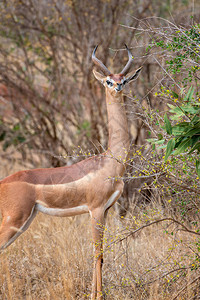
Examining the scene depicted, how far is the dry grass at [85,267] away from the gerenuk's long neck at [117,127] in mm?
582

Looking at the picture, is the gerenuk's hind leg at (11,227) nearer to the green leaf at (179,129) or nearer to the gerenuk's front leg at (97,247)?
the gerenuk's front leg at (97,247)

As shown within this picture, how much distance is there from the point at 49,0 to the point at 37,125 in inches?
78.8

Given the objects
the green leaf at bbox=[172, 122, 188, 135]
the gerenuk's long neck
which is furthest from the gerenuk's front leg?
the green leaf at bbox=[172, 122, 188, 135]

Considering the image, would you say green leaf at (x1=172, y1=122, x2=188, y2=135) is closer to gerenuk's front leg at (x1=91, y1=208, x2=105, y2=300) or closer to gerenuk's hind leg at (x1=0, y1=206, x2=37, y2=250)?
gerenuk's front leg at (x1=91, y1=208, x2=105, y2=300)

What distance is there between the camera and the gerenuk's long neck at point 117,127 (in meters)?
3.74

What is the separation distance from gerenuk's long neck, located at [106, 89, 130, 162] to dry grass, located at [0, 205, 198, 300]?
582 millimetres

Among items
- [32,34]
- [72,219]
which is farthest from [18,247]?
[32,34]

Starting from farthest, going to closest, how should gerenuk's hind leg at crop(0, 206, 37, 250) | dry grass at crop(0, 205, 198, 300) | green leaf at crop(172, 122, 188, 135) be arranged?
dry grass at crop(0, 205, 198, 300) → gerenuk's hind leg at crop(0, 206, 37, 250) → green leaf at crop(172, 122, 188, 135)

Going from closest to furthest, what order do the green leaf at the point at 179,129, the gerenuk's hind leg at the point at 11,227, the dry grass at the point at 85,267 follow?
the green leaf at the point at 179,129
the gerenuk's hind leg at the point at 11,227
the dry grass at the point at 85,267

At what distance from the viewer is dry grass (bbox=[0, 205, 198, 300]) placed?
3.73 meters

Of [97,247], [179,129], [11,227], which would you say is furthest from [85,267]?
[179,129]

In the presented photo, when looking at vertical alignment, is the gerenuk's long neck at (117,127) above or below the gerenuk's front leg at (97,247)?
above

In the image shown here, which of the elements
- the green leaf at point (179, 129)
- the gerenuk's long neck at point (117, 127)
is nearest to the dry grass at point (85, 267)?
the gerenuk's long neck at point (117, 127)

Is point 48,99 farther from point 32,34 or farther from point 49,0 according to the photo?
point 49,0
